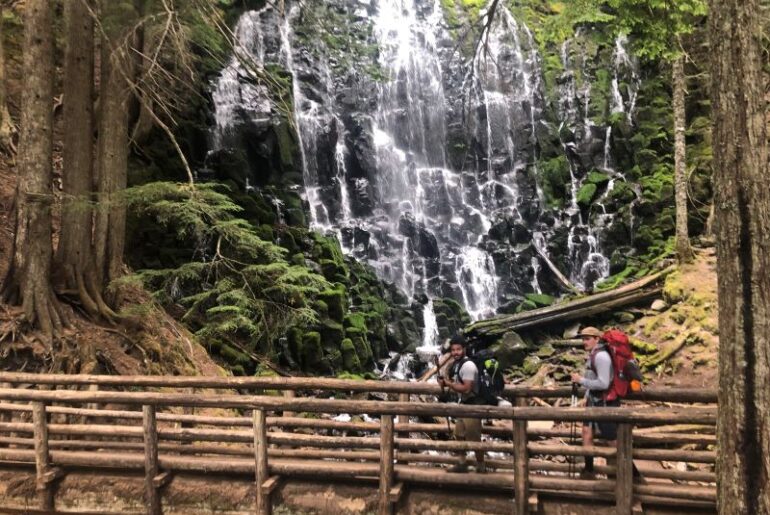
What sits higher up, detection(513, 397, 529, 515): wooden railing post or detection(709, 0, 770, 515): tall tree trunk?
detection(709, 0, 770, 515): tall tree trunk

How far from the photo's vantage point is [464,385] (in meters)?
5.60

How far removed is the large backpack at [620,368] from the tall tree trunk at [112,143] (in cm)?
784

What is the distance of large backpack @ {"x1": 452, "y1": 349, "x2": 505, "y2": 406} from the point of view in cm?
565

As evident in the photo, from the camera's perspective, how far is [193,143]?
17828 millimetres

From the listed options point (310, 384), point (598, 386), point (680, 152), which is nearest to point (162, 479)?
point (310, 384)

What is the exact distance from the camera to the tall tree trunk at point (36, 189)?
8.16 meters

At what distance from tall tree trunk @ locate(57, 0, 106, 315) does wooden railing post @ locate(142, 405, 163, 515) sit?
348 cm

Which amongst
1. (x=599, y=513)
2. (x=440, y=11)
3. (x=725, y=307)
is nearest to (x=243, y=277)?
Answer: (x=599, y=513)

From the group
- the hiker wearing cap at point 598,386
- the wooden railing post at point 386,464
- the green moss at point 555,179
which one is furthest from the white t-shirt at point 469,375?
the green moss at point 555,179

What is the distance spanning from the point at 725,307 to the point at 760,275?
12.3 inches

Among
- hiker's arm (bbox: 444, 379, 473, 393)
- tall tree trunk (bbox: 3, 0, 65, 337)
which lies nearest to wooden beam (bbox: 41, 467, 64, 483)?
tall tree trunk (bbox: 3, 0, 65, 337)

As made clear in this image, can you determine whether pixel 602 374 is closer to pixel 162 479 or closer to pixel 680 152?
pixel 162 479

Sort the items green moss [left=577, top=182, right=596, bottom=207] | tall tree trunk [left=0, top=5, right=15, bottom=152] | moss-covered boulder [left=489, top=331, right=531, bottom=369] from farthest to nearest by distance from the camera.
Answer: green moss [left=577, top=182, right=596, bottom=207] < moss-covered boulder [left=489, top=331, right=531, bottom=369] < tall tree trunk [left=0, top=5, right=15, bottom=152]

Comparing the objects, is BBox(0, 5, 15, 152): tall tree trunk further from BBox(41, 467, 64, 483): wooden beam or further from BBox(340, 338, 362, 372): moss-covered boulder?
BBox(340, 338, 362, 372): moss-covered boulder
